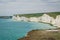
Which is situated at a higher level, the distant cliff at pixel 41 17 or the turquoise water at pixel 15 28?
the distant cliff at pixel 41 17

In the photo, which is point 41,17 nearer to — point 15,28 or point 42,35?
point 42,35

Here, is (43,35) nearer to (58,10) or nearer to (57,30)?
(57,30)

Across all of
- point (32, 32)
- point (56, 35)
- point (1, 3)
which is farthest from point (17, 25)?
point (56, 35)

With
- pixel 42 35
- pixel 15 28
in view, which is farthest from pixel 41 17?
pixel 15 28

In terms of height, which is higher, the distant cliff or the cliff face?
the distant cliff

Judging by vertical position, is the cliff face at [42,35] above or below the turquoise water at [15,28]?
below

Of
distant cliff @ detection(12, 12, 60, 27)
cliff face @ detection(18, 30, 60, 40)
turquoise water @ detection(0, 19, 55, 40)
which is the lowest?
cliff face @ detection(18, 30, 60, 40)

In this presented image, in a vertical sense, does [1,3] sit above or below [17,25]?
above

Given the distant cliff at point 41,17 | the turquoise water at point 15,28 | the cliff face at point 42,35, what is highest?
the distant cliff at point 41,17
